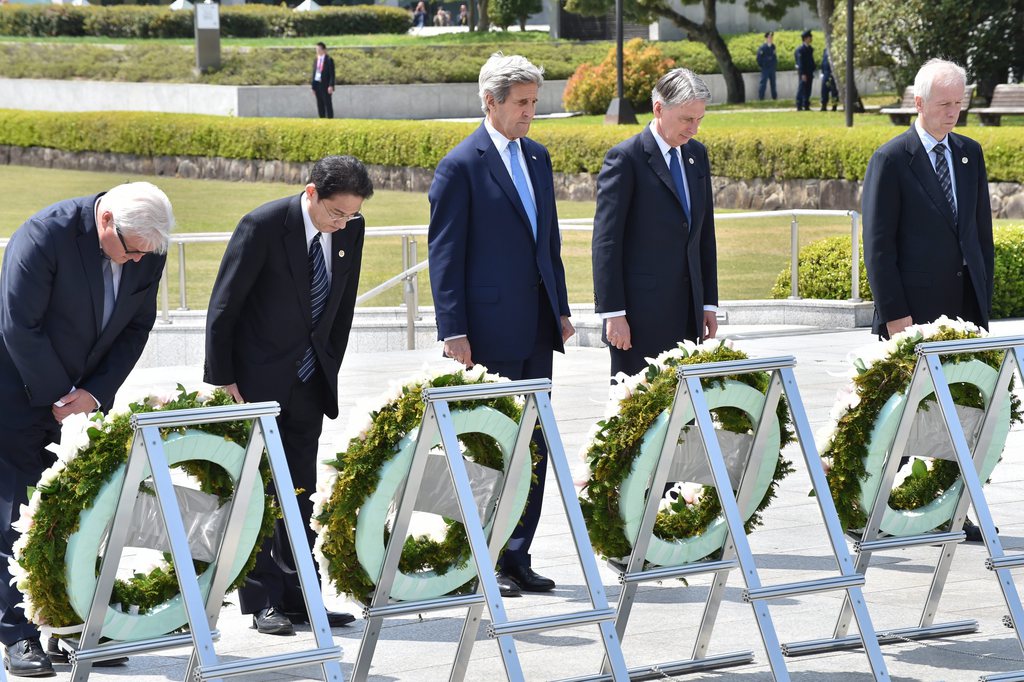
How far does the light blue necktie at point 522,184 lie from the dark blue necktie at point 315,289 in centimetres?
95

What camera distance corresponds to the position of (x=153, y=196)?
4949mm

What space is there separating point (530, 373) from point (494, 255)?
505 mm

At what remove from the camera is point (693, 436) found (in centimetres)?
512

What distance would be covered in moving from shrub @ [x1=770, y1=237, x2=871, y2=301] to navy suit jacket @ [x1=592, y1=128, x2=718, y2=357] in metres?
7.30

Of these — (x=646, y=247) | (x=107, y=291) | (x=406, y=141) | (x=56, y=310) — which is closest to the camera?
(x=56, y=310)

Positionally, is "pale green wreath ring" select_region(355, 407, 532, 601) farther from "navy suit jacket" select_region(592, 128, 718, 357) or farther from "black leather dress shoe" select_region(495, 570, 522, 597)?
"navy suit jacket" select_region(592, 128, 718, 357)

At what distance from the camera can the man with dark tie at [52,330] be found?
516 cm

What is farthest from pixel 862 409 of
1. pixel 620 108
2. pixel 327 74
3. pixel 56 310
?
pixel 327 74

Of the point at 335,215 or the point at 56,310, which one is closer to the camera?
the point at 56,310

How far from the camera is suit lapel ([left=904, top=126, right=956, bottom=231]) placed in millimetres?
6930

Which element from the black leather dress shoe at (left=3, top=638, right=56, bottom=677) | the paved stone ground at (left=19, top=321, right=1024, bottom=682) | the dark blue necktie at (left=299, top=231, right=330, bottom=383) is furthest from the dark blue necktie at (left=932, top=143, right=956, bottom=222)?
the black leather dress shoe at (left=3, top=638, right=56, bottom=677)

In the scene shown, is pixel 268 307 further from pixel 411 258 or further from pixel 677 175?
pixel 411 258

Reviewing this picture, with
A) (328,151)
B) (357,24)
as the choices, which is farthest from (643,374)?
(357,24)

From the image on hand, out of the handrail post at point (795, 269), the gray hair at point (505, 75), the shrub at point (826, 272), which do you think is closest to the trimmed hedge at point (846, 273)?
the shrub at point (826, 272)
